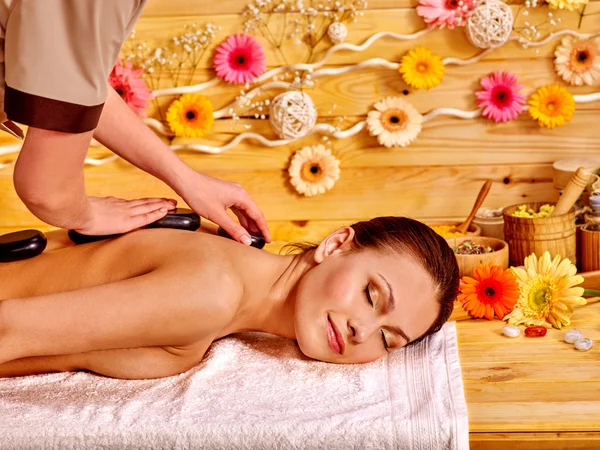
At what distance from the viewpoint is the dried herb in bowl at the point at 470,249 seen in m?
2.36

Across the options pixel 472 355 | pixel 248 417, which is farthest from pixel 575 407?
pixel 248 417

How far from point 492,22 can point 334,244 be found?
3.39ft

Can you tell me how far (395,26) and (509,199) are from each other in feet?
2.18

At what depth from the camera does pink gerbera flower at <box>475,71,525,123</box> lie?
2.65m

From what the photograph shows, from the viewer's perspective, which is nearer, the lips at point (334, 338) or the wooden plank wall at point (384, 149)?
the lips at point (334, 338)

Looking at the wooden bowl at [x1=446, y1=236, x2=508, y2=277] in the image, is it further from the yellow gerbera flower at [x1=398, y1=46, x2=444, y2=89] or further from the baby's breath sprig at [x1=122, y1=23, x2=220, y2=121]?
the baby's breath sprig at [x1=122, y1=23, x2=220, y2=121]

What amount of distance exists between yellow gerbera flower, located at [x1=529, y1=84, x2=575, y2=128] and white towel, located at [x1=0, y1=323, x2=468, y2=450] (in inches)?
41.4

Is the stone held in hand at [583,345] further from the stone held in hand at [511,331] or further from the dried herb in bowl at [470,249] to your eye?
the dried herb in bowl at [470,249]

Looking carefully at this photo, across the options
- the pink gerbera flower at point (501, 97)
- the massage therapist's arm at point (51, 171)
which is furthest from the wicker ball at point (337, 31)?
the massage therapist's arm at point (51, 171)

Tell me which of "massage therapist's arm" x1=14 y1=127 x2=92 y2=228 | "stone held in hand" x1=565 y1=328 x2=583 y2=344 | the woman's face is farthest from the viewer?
"stone held in hand" x1=565 y1=328 x2=583 y2=344

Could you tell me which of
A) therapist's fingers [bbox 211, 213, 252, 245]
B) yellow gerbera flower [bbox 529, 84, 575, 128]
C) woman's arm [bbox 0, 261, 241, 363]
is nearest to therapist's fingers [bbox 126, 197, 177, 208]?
therapist's fingers [bbox 211, 213, 252, 245]

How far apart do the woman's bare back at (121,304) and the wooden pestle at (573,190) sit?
1.04 meters

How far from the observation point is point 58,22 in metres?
1.22

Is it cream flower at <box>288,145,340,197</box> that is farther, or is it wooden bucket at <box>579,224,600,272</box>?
cream flower at <box>288,145,340,197</box>
